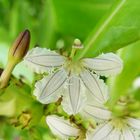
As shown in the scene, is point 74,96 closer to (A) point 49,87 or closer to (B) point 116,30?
(A) point 49,87

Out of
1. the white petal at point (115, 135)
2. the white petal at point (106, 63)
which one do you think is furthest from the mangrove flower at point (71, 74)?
the white petal at point (115, 135)

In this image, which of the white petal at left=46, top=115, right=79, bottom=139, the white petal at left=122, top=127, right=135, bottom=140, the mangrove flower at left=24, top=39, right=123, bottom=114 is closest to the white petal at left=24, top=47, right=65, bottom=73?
the mangrove flower at left=24, top=39, right=123, bottom=114

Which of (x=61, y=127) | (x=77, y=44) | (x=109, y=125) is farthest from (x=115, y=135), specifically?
(x=77, y=44)

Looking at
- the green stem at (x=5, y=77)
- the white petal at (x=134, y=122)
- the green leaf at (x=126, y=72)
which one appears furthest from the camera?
the green leaf at (x=126, y=72)

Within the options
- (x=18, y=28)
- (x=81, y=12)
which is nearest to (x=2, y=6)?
(x=18, y=28)

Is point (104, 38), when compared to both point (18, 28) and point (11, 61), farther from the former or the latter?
point (18, 28)

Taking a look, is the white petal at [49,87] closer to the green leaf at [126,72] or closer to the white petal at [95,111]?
the white petal at [95,111]

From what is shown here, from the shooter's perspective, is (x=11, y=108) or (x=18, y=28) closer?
(x=11, y=108)
